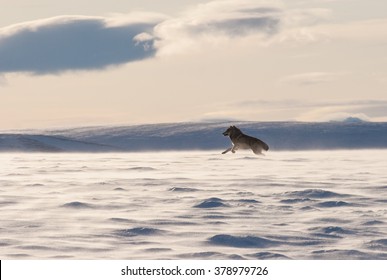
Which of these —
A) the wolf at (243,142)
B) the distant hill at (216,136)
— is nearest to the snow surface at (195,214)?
the wolf at (243,142)

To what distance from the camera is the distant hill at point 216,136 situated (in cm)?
5678

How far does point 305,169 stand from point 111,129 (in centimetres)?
5092

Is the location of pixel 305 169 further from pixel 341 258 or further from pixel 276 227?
pixel 341 258

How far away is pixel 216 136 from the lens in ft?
202

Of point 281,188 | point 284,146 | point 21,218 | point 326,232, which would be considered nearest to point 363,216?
point 326,232

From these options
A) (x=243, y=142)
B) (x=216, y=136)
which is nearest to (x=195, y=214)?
(x=243, y=142)

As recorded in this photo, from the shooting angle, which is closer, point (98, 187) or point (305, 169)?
point (98, 187)

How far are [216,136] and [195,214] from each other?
49598mm

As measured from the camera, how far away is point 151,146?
59.0 metres

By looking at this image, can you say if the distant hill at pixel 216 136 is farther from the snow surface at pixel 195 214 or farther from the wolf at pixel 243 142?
the snow surface at pixel 195 214

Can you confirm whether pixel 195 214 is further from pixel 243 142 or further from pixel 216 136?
pixel 216 136

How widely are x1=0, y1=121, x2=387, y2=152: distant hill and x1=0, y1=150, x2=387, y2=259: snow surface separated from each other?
32.4 metres

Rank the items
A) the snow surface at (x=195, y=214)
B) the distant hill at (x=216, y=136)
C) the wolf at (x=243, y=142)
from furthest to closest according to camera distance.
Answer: the distant hill at (x=216, y=136) → the wolf at (x=243, y=142) → the snow surface at (x=195, y=214)

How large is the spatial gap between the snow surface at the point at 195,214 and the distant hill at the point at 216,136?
3245 centimetres
